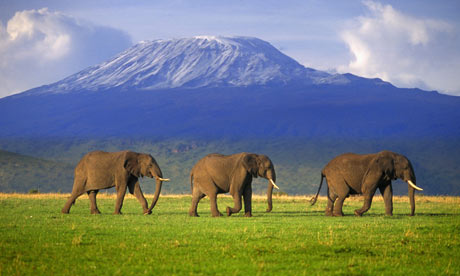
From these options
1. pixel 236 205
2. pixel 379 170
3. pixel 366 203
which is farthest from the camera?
pixel 379 170

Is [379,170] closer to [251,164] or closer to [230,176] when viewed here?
[251,164]

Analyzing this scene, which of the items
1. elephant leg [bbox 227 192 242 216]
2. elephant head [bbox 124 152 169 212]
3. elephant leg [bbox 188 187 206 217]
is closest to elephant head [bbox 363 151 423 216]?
elephant leg [bbox 227 192 242 216]

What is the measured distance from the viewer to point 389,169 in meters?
33.8

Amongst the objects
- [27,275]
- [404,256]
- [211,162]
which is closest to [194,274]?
[27,275]

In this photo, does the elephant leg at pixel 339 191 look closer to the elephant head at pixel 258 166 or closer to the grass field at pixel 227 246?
the elephant head at pixel 258 166

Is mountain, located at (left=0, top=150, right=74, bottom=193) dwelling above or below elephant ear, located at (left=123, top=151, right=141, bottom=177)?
below

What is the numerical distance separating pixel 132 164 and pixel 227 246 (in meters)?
13.8

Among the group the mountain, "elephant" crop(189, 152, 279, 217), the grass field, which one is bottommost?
the mountain

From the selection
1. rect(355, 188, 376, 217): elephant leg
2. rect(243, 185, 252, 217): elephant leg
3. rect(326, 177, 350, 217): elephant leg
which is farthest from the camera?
rect(326, 177, 350, 217): elephant leg

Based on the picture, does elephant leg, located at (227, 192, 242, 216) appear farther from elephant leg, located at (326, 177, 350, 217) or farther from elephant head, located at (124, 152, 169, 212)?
elephant leg, located at (326, 177, 350, 217)

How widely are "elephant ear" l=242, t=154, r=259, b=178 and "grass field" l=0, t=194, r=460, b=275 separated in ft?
9.20

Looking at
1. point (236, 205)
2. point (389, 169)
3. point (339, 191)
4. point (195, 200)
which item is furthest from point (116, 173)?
point (389, 169)

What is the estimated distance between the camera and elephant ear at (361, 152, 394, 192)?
110ft

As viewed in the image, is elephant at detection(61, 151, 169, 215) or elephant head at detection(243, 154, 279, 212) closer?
elephant head at detection(243, 154, 279, 212)
